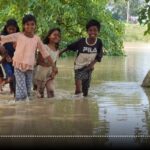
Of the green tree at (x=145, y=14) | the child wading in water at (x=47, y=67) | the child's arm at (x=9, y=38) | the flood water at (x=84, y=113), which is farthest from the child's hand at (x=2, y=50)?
the green tree at (x=145, y=14)

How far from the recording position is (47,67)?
30.9 ft

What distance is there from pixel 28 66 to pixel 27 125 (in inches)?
83.4

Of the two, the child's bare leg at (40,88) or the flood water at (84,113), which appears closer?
the flood water at (84,113)

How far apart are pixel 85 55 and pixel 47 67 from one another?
762 mm

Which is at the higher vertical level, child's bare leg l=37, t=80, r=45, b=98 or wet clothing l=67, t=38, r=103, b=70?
wet clothing l=67, t=38, r=103, b=70

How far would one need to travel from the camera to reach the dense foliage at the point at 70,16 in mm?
18875

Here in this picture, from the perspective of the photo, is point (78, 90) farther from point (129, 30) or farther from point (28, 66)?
point (129, 30)

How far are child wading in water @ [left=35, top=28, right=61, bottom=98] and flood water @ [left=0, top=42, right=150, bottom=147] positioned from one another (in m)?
0.25

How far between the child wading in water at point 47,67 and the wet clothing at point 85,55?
1.34 feet

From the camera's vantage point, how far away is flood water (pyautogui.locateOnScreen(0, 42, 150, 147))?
21.6 feet

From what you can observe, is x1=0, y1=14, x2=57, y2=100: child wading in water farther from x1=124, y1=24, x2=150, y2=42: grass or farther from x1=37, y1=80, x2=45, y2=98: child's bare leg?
x1=124, y1=24, x2=150, y2=42: grass

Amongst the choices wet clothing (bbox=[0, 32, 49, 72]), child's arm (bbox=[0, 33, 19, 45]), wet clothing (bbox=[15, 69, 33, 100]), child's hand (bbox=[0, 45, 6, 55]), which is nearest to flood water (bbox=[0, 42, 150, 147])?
wet clothing (bbox=[15, 69, 33, 100])

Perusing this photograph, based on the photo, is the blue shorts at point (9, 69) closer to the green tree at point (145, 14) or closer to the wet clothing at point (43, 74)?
the wet clothing at point (43, 74)

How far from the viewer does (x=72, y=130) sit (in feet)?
21.6
